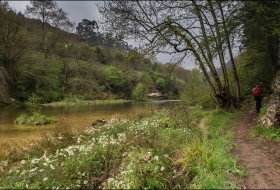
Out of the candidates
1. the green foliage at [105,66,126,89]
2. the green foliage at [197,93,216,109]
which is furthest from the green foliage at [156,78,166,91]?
the green foliage at [197,93,216,109]

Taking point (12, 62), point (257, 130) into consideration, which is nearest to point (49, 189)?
point (257, 130)

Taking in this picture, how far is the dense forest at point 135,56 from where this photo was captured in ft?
36.9

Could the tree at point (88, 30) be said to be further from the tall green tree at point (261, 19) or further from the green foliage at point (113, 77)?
the tall green tree at point (261, 19)

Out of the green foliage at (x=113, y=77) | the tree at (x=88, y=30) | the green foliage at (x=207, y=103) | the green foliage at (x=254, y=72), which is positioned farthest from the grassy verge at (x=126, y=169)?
the tree at (x=88, y=30)

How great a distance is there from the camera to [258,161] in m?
5.47

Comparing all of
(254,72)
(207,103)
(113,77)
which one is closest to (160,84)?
(113,77)

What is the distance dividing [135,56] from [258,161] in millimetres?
9197

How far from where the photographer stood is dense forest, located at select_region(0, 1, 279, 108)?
443 inches

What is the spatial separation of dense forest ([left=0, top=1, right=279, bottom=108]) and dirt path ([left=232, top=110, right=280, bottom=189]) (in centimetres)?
490

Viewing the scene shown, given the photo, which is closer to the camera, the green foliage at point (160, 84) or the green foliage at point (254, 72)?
the green foliage at point (254, 72)

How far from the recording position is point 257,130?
7.88 m

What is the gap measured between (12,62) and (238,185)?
1398 inches

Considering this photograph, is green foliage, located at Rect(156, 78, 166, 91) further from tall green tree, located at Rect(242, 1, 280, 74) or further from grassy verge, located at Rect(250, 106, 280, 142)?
grassy verge, located at Rect(250, 106, 280, 142)

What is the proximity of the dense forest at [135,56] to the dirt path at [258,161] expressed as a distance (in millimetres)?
4903
